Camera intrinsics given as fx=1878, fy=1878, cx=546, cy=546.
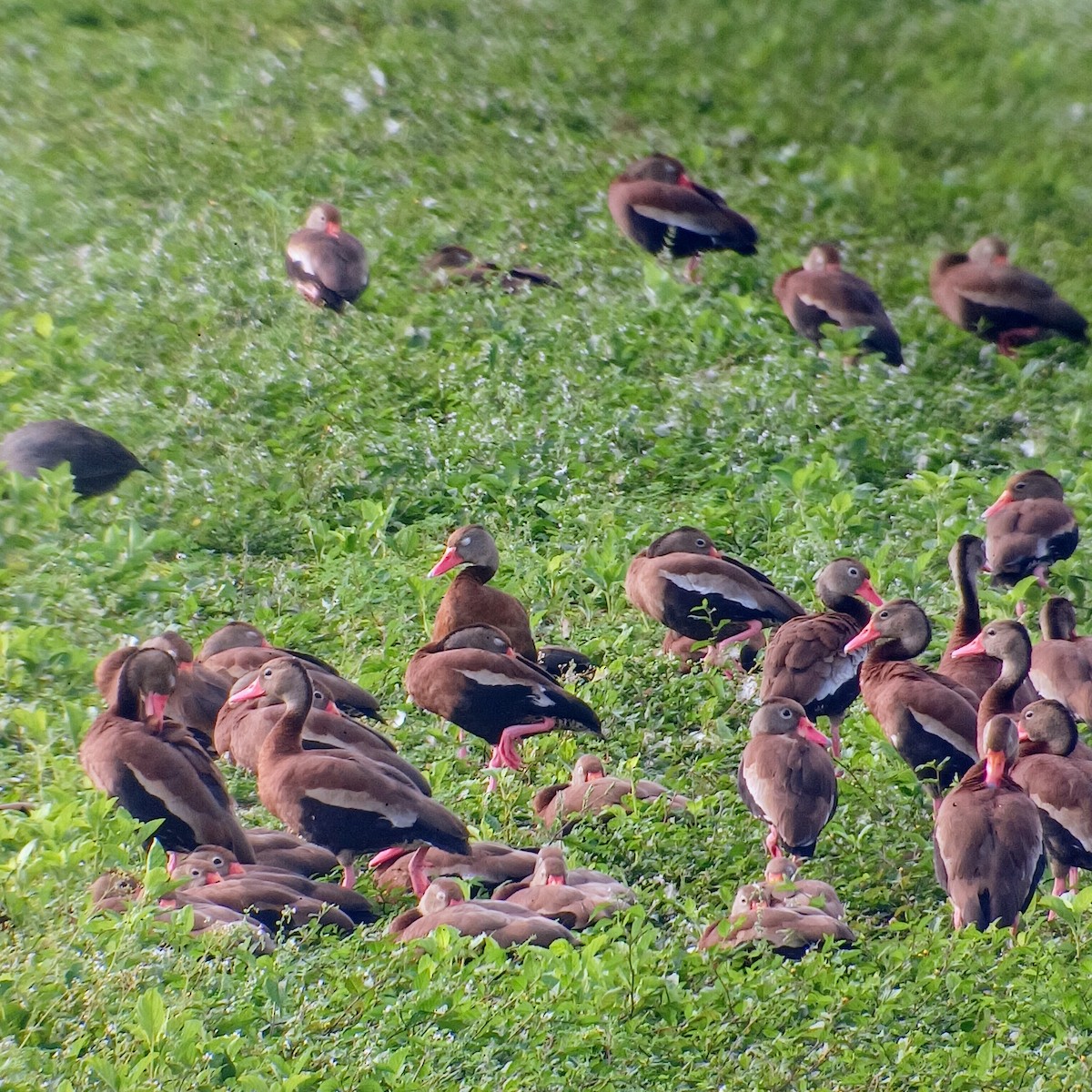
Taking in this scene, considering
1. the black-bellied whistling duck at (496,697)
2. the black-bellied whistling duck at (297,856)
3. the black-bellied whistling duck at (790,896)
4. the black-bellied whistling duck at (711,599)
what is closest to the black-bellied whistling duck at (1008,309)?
the black-bellied whistling duck at (711,599)

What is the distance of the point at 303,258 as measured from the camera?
1133 centimetres

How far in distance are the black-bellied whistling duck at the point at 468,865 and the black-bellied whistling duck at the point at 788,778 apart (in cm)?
88

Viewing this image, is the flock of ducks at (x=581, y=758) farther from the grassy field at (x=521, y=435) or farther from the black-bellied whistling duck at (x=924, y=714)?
the grassy field at (x=521, y=435)

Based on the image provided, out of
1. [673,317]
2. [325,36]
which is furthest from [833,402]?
[325,36]

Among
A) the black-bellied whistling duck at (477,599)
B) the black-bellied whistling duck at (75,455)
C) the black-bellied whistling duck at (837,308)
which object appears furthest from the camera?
the black-bellied whistling duck at (837,308)

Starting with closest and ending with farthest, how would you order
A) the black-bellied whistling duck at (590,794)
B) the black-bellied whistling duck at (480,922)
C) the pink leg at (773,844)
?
the black-bellied whistling duck at (480,922) → the pink leg at (773,844) → the black-bellied whistling duck at (590,794)

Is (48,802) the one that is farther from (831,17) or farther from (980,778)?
(831,17)

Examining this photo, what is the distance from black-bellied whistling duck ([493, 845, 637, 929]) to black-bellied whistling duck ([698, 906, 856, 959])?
349 millimetres

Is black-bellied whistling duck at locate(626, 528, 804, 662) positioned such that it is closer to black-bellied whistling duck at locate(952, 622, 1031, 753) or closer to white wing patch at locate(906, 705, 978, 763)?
black-bellied whistling duck at locate(952, 622, 1031, 753)

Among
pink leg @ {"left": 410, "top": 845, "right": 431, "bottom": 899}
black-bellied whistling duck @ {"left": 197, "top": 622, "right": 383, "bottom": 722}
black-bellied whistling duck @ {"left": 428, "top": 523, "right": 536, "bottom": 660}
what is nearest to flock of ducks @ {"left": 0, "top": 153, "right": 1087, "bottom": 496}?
black-bellied whistling duck @ {"left": 428, "top": 523, "right": 536, "bottom": 660}

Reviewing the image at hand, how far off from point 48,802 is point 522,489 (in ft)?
11.7

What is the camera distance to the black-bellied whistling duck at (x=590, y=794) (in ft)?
23.4

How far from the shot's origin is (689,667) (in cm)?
830

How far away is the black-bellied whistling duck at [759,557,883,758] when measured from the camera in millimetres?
7680
